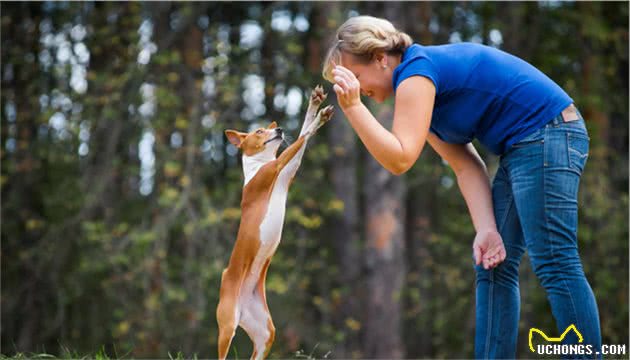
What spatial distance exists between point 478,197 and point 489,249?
7.8 inches

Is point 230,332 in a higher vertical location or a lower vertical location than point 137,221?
higher

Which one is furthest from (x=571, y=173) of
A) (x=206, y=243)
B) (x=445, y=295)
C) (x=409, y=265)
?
(x=409, y=265)

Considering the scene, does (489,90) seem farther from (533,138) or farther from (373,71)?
(373,71)

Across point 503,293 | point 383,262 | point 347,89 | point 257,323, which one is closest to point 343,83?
point 347,89

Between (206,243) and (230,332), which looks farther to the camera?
(206,243)

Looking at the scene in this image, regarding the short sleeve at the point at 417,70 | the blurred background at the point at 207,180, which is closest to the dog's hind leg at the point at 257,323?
the short sleeve at the point at 417,70

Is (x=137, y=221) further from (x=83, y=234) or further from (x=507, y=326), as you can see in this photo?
(x=507, y=326)

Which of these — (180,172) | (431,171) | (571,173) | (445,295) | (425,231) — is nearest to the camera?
(571,173)

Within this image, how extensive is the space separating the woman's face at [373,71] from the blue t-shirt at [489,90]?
0.24ft

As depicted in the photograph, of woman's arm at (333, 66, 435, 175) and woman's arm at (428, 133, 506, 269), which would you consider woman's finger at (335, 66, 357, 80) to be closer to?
woman's arm at (333, 66, 435, 175)

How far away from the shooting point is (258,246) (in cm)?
249

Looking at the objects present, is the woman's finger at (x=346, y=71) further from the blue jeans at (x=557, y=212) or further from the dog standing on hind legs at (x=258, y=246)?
the blue jeans at (x=557, y=212)

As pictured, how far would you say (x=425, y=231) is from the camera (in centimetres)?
955

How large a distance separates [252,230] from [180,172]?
4334mm
